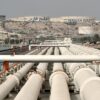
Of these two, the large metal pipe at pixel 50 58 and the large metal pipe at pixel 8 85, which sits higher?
the large metal pipe at pixel 50 58

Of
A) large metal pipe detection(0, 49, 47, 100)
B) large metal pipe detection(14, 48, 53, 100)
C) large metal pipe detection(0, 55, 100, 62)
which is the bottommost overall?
large metal pipe detection(0, 49, 47, 100)

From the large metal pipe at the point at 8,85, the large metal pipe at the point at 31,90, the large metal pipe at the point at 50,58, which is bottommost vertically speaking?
the large metal pipe at the point at 8,85

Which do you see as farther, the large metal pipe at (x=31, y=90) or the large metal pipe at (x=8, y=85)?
the large metal pipe at (x=8, y=85)

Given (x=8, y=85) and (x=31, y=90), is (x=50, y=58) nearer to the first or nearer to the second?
(x=8, y=85)

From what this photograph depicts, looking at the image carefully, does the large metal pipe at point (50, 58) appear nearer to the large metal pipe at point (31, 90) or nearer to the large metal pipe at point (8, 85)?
the large metal pipe at point (8, 85)

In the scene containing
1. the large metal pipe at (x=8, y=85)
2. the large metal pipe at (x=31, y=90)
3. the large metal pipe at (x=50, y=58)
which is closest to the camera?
the large metal pipe at (x=31, y=90)

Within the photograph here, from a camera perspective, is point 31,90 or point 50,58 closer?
point 31,90

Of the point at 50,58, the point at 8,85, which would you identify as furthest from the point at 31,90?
the point at 50,58


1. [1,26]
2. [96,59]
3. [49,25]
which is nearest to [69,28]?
[49,25]

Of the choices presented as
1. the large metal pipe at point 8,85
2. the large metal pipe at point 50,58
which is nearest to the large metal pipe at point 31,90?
the large metal pipe at point 8,85

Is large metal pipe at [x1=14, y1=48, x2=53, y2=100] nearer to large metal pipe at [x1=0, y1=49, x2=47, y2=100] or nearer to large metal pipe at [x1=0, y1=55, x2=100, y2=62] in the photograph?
large metal pipe at [x1=0, y1=49, x2=47, y2=100]

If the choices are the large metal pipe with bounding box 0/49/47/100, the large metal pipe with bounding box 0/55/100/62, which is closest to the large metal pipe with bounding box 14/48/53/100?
the large metal pipe with bounding box 0/49/47/100
